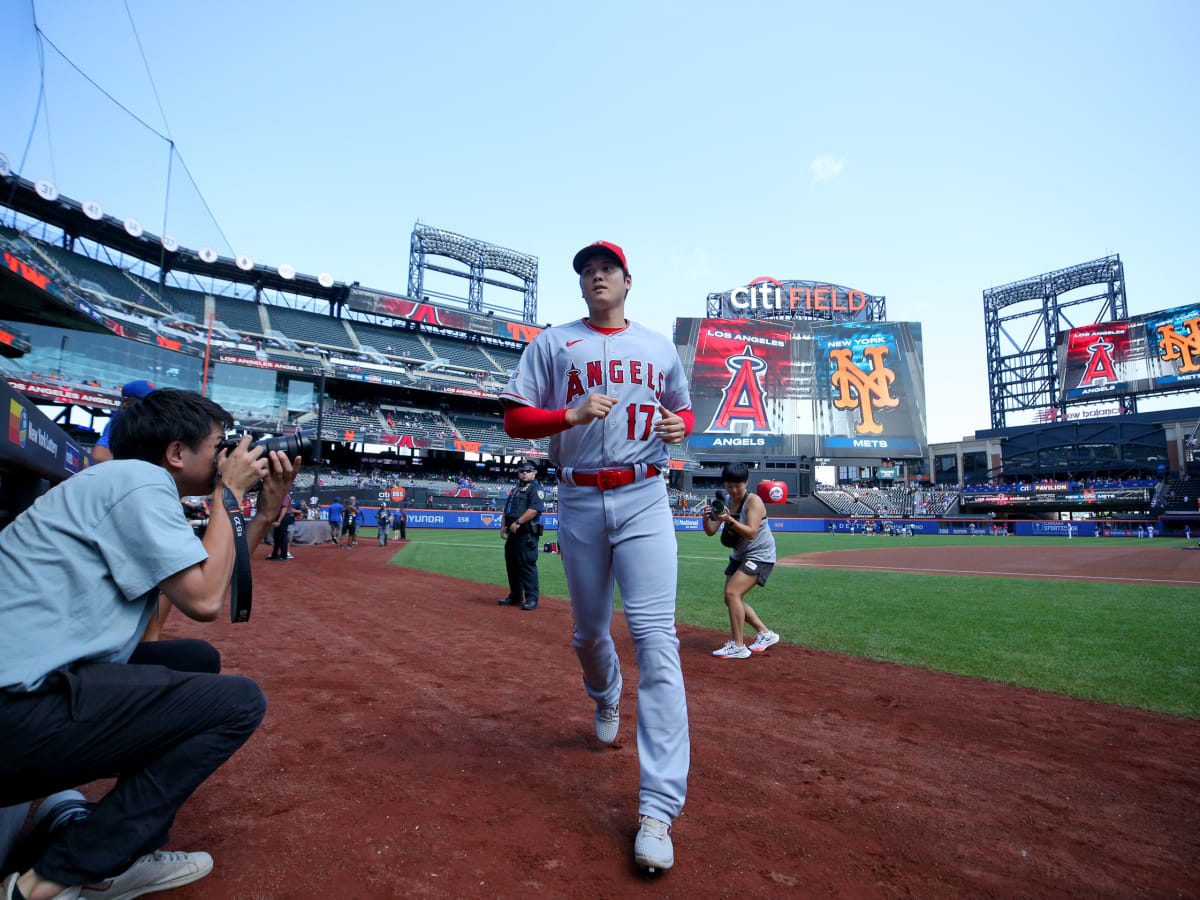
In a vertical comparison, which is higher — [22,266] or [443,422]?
[443,422]

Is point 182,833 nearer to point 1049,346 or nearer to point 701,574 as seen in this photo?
point 701,574

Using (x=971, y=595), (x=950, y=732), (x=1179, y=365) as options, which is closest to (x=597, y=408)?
(x=950, y=732)

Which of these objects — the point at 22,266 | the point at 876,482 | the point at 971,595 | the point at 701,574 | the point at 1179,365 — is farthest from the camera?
the point at 876,482

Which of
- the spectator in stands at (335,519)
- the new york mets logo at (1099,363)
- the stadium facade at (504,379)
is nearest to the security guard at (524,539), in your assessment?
the spectator in stands at (335,519)

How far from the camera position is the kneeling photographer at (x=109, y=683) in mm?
1547

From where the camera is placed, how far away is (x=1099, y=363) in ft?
146

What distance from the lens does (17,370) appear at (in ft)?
86.5

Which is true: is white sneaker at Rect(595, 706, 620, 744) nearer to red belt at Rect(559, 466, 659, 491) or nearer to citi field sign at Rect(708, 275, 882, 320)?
red belt at Rect(559, 466, 659, 491)

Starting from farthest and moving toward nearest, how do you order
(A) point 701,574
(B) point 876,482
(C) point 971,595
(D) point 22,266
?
(B) point 876,482
(A) point 701,574
(C) point 971,595
(D) point 22,266

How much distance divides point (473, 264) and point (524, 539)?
164 ft

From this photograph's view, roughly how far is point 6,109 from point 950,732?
31.0ft

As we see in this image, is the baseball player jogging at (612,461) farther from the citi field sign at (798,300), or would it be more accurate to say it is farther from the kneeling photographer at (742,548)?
the citi field sign at (798,300)

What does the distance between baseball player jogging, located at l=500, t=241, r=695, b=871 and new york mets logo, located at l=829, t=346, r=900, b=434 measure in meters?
49.0

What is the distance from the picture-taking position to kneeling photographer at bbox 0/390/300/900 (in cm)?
155
